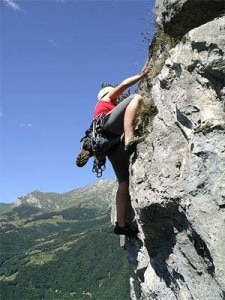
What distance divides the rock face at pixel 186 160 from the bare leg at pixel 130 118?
0.42m

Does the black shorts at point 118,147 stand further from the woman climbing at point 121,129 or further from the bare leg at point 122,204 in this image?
the bare leg at point 122,204

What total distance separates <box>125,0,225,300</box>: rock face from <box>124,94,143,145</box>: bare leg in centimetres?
42

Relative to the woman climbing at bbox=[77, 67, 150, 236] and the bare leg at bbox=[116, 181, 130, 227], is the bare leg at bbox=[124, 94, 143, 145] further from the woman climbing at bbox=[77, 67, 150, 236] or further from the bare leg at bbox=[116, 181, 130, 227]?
the bare leg at bbox=[116, 181, 130, 227]

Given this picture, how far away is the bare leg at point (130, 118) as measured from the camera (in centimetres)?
929

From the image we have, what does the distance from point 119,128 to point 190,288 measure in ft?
12.4

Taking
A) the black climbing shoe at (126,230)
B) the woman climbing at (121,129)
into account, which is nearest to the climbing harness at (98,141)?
the woman climbing at (121,129)

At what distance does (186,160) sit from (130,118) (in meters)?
2.27

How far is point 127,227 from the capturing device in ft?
35.2

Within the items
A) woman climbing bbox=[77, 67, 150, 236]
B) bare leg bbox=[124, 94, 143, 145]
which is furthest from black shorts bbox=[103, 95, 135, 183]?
bare leg bbox=[124, 94, 143, 145]

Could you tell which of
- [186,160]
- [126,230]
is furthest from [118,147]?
[186,160]

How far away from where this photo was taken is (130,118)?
928 centimetres

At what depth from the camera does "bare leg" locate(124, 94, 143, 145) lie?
9289 millimetres

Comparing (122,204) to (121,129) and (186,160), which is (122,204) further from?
(186,160)

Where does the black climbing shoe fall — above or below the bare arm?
below
